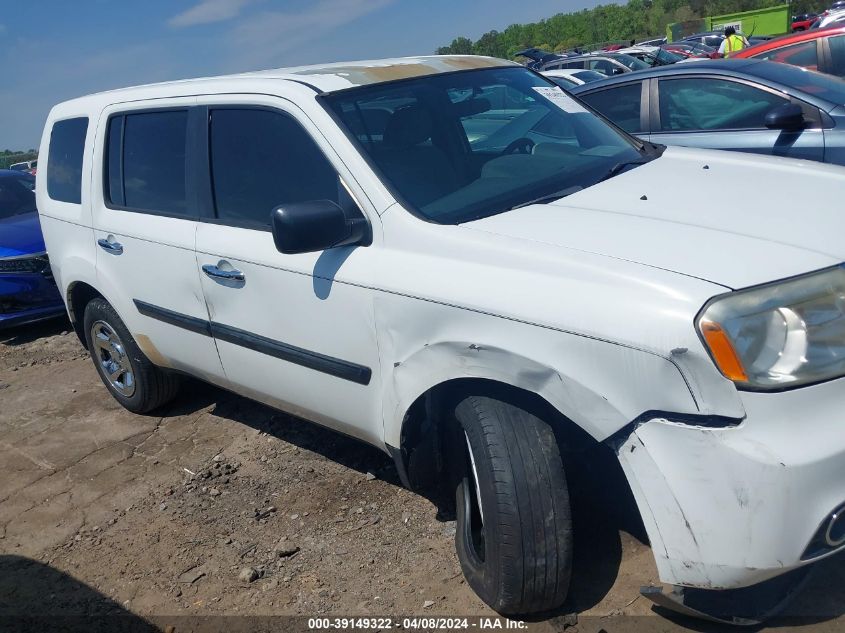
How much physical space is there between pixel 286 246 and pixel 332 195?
0.40 m

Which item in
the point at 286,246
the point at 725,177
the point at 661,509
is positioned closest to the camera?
the point at 661,509

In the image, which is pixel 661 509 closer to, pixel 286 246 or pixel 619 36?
pixel 286 246

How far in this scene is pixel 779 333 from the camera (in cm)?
209

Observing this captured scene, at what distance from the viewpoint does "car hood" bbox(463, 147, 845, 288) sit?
7.26ft

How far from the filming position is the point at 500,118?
11.9 ft

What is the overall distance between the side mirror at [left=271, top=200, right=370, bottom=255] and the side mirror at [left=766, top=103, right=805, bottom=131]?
3664mm

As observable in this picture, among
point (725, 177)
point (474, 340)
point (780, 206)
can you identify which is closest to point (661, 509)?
point (474, 340)

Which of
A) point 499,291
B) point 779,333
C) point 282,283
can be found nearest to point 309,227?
point 282,283

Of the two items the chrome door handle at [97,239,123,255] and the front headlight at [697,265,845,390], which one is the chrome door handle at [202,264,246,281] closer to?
the chrome door handle at [97,239,123,255]

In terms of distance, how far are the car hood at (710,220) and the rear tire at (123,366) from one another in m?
2.57

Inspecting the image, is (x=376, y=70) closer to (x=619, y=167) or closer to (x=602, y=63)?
(x=619, y=167)

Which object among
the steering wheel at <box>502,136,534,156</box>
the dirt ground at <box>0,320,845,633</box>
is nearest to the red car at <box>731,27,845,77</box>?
the steering wheel at <box>502,136,534,156</box>

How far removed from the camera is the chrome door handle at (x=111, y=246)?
404 cm

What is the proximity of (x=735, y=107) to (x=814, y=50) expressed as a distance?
4516 millimetres
